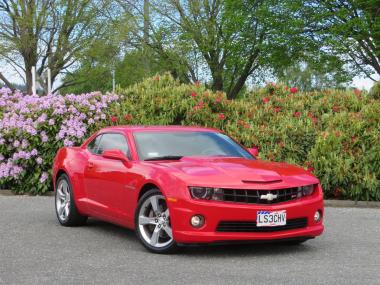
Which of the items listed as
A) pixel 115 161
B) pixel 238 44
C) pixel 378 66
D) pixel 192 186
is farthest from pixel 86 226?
pixel 238 44

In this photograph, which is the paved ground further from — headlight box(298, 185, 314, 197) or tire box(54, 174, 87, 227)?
headlight box(298, 185, 314, 197)

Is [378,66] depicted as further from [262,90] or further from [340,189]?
[340,189]

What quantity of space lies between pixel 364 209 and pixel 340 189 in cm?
83

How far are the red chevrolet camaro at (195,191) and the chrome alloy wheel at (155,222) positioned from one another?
0.4 inches

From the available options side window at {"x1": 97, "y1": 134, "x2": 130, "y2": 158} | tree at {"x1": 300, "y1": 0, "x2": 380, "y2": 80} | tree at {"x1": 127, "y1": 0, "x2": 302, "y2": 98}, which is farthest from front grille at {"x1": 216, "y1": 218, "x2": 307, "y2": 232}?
tree at {"x1": 127, "y1": 0, "x2": 302, "y2": 98}

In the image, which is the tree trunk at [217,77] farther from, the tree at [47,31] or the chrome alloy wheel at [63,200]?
the chrome alloy wheel at [63,200]

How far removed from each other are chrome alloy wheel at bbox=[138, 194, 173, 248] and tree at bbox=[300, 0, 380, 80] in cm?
2724

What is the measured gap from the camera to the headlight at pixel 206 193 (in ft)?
21.5

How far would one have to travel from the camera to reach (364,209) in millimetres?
11500

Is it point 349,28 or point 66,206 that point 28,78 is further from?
point 66,206

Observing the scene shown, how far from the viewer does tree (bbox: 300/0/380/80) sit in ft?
110

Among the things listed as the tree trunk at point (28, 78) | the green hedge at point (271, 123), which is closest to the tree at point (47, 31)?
the tree trunk at point (28, 78)

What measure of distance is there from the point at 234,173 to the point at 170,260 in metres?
1.07

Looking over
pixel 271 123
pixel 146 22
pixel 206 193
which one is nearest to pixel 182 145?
pixel 206 193
